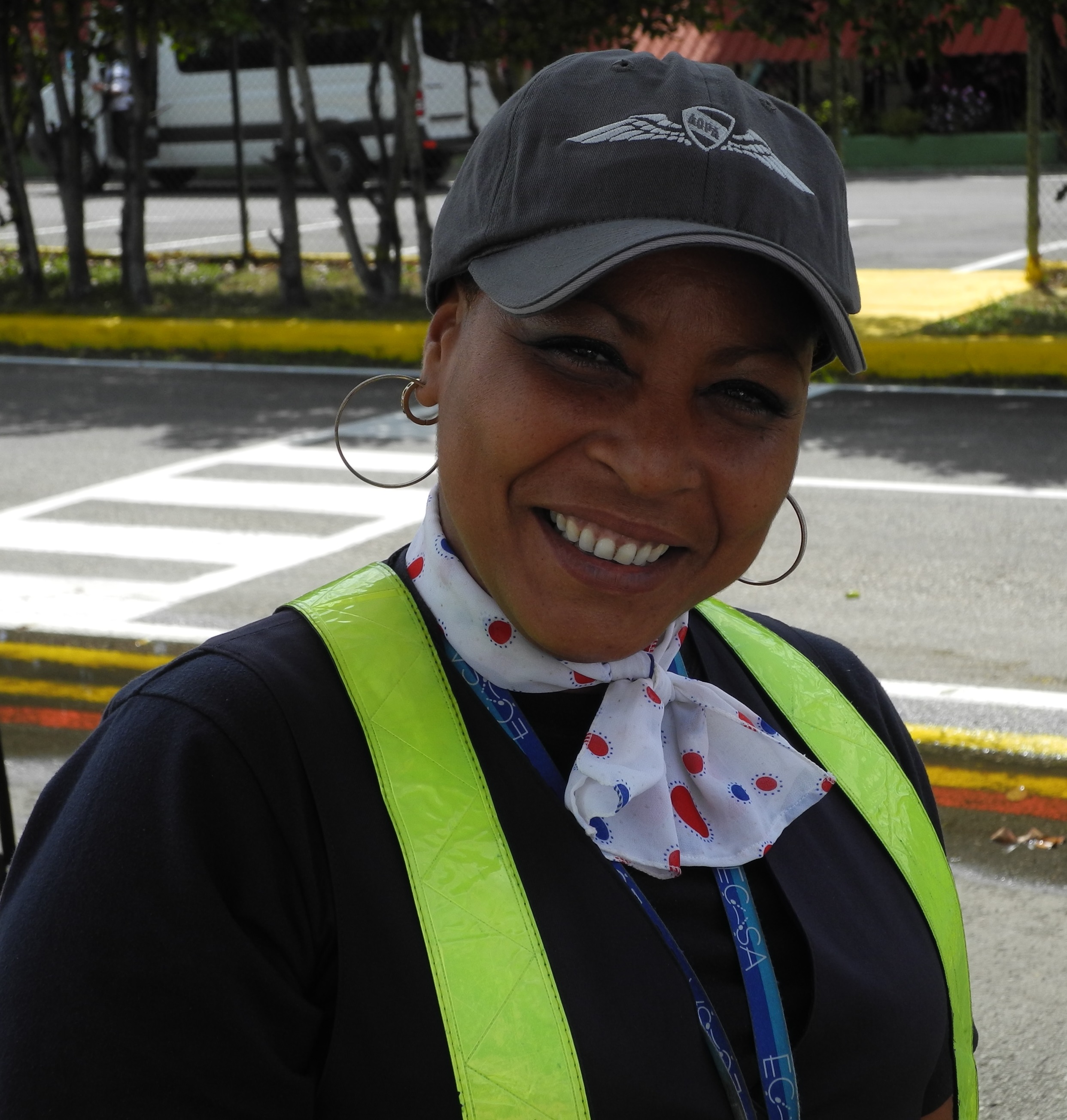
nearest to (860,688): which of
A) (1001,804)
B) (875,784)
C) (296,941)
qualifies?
(875,784)

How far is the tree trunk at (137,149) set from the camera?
529 inches

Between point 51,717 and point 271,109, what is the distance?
19.5m

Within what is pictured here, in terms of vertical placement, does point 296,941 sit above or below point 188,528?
above

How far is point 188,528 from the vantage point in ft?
24.7

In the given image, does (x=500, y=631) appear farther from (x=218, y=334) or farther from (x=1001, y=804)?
(x=218, y=334)

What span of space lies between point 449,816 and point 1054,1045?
247 cm

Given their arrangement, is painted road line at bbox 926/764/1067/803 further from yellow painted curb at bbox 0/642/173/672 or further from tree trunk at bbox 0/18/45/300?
tree trunk at bbox 0/18/45/300

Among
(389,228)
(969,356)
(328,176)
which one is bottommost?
(969,356)

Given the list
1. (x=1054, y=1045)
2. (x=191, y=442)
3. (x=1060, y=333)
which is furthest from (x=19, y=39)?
(x=1054, y=1045)

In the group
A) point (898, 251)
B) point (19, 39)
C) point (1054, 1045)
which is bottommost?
point (898, 251)

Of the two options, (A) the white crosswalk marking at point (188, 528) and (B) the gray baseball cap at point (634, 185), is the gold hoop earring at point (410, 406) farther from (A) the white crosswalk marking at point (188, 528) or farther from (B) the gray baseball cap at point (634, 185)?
(A) the white crosswalk marking at point (188, 528)

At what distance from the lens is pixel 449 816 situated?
1.37 m

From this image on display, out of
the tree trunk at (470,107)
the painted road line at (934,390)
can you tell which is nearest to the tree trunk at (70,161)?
the tree trunk at (470,107)

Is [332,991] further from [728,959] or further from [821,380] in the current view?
[821,380]
